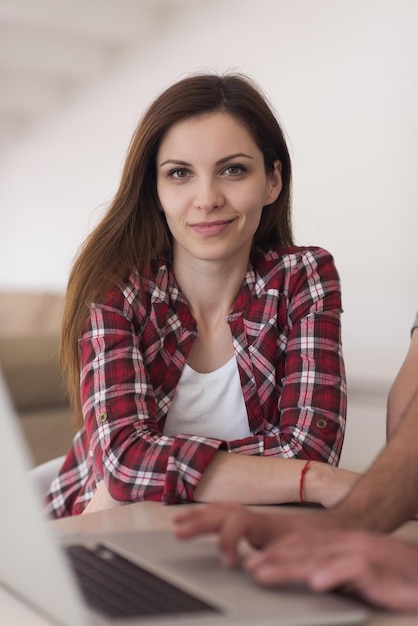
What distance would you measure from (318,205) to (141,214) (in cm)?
290

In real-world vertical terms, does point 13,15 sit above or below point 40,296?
above

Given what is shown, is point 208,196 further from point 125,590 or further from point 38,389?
point 38,389

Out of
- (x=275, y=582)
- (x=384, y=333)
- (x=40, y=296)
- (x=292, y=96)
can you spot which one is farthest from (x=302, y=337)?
(x=40, y=296)

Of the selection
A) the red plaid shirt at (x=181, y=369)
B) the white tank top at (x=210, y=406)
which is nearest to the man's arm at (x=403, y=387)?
the red plaid shirt at (x=181, y=369)

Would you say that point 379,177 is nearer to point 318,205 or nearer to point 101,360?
point 318,205

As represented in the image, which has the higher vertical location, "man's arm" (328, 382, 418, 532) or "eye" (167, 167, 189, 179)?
"eye" (167, 167, 189, 179)

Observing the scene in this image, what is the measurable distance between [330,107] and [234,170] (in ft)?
9.61

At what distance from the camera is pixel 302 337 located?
162cm

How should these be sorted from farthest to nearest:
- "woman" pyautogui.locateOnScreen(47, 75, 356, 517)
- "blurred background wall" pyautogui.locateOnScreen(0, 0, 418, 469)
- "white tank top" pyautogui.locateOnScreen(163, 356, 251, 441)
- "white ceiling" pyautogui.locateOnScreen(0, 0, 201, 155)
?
"white ceiling" pyautogui.locateOnScreen(0, 0, 201, 155), "blurred background wall" pyautogui.locateOnScreen(0, 0, 418, 469), "white tank top" pyautogui.locateOnScreen(163, 356, 251, 441), "woman" pyautogui.locateOnScreen(47, 75, 356, 517)

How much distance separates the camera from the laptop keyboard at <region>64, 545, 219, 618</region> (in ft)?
2.23

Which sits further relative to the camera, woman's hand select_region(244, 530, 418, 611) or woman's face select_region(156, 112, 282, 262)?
woman's face select_region(156, 112, 282, 262)

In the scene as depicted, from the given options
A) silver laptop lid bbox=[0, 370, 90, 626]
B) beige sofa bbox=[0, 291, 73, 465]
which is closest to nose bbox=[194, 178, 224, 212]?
silver laptop lid bbox=[0, 370, 90, 626]

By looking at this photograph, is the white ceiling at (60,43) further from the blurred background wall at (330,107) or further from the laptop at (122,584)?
the laptop at (122,584)

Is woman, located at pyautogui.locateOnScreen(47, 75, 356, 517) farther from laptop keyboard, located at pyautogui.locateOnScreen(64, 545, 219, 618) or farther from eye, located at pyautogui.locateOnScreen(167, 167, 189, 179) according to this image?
laptop keyboard, located at pyautogui.locateOnScreen(64, 545, 219, 618)
